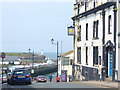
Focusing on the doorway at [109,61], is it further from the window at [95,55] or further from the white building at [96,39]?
the window at [95,55]

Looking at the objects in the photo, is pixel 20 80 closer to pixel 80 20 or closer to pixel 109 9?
pixel 109 9

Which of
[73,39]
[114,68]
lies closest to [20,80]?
[114,68]

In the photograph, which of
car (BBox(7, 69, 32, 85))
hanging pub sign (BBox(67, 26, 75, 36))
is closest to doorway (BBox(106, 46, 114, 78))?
car (BBox(7, 69, 32, 85))

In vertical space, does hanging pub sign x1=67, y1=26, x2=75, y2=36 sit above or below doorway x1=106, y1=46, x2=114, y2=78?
above

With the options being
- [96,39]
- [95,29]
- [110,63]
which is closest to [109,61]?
[110,63]

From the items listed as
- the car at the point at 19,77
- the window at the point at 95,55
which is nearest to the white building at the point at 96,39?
the window at the point at 95,55

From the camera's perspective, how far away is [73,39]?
4122cm

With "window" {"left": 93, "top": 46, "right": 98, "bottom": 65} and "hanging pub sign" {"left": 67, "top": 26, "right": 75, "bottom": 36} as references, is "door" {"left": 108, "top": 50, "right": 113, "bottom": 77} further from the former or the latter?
"hanging pub sign" {"left": 67, "top": 26, "right": 75, "bottom": 36}

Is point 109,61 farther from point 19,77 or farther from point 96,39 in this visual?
point 19,77

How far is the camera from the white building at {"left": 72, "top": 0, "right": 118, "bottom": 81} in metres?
26.9

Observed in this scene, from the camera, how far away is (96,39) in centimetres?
3155

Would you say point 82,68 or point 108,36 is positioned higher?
point 108,36

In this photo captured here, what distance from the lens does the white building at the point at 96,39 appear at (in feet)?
88.4

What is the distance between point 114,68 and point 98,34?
551 cm
